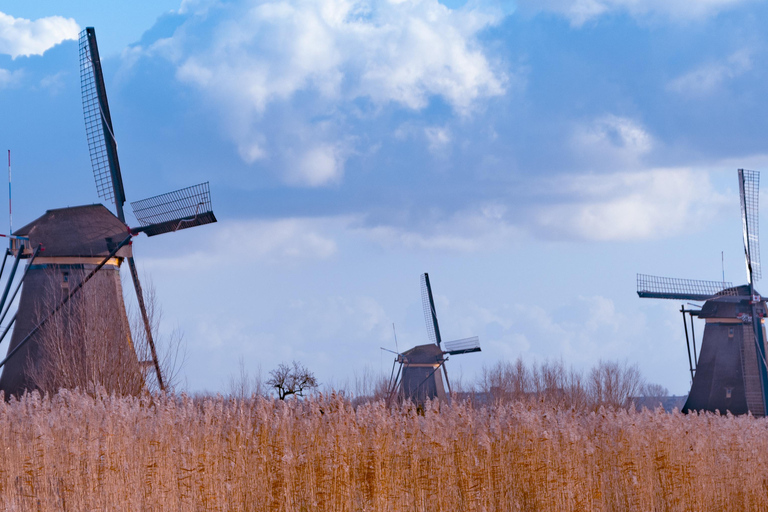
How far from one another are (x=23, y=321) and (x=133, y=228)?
340 centimetres

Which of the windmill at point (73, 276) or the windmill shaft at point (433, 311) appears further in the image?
the windmill shaft at point (433, 311)

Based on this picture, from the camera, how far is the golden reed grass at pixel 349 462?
8.62 metres

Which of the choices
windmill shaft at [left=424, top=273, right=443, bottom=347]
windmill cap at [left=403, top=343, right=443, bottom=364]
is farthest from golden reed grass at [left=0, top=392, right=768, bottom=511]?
windmill shaft at [left=424, top=273, right=443, bottom=347]

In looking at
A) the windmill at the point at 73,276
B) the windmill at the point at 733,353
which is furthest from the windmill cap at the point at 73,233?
the windmill at the point at 733,353

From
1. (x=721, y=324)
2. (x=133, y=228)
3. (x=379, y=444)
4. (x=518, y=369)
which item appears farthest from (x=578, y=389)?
(x=379, y=444)

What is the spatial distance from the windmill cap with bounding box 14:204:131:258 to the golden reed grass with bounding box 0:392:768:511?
9.40 metres

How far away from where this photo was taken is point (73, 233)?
786 inches

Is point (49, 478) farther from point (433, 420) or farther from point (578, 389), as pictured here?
point (578, 389)

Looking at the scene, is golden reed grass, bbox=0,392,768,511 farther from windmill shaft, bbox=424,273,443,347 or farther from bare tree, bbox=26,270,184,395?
windmill shaft, bbox=424,273,443,347

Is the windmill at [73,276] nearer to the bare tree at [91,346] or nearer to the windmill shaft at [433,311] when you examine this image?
the bare tree at [91,346]

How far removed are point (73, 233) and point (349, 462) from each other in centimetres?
1354

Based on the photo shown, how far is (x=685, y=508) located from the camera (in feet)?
32.8

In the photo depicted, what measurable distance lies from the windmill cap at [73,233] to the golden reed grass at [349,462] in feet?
30.8

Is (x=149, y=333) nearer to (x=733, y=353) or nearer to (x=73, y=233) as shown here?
(x=73, y=233)
